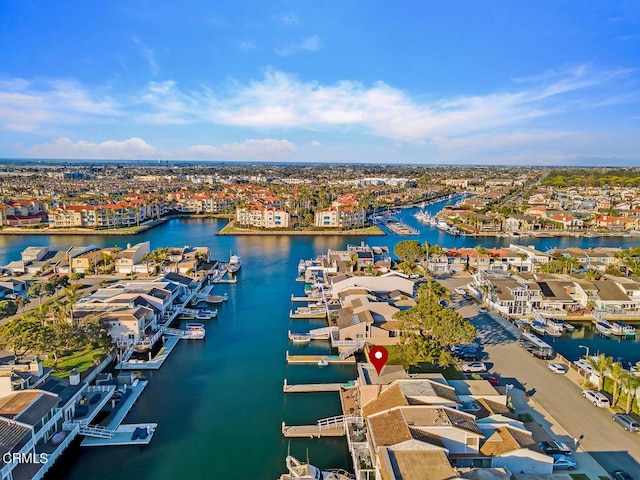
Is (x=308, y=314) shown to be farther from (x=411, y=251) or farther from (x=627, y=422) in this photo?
(x=627, y=422)

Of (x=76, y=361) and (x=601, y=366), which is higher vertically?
(x=601, y=366)

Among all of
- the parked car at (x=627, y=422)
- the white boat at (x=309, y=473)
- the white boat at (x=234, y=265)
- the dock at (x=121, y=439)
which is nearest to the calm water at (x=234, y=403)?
the dock at (x=121, y=439)

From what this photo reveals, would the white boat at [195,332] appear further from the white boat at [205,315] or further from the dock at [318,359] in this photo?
the dock at [318,359]

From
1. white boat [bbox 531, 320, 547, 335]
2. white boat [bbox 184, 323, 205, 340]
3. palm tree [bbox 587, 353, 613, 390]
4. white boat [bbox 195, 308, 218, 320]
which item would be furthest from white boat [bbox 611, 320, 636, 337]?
white boat [bbox 195, 308, 218, 320]

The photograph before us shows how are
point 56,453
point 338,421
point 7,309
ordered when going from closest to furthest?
point 56,453 < point 338,421 < point 7,309

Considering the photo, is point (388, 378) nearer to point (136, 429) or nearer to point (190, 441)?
point (190, 441)

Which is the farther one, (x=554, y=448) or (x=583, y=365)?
(x=583, y=365)

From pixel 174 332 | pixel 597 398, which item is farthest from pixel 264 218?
pixel 597 398

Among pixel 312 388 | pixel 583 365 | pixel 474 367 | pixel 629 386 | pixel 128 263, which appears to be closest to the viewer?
pixel 629 386
